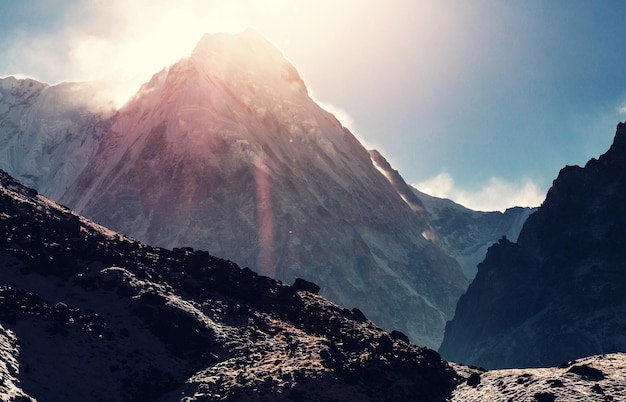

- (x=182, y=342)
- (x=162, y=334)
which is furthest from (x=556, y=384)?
(x=162, y=334)

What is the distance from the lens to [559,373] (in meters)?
95.0

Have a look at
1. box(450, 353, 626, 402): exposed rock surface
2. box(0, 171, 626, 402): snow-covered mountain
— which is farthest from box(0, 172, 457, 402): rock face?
box(450, 353, 626, 402): exposed rock surface

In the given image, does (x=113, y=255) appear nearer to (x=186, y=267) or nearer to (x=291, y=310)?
(x=186, y=267)

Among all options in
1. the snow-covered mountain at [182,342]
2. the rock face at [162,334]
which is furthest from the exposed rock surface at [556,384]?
the rock face at [162,334]

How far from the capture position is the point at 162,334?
4158 inches

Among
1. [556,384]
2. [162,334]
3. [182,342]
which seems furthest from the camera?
[162,334]

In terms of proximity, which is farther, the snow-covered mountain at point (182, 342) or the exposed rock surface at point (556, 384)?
the snow-covered mountain at point (182, 342)

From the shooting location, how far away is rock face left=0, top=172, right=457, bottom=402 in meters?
91.8

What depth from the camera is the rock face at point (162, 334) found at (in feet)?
301

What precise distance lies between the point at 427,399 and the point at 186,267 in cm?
5128

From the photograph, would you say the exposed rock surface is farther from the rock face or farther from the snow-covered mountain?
the rock face

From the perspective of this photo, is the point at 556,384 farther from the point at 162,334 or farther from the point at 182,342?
the point at 162,334

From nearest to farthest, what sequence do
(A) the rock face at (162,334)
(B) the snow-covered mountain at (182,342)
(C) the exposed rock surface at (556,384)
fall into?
(C) the exposed rock surface at (556,384), (B) the snow-covered mountain at (182,342), (A) the rock face at (162,334)

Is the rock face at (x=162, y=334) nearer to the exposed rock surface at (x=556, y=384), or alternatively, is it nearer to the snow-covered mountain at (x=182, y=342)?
the snow-covered mountain at (x=182, y=342)
